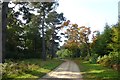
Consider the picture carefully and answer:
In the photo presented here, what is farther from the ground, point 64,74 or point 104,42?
point 104,42

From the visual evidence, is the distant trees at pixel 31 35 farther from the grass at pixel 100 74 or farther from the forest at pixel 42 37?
the grass at pixel 100 74

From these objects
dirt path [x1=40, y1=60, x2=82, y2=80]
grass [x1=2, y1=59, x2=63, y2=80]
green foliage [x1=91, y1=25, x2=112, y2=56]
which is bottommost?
dirt path [x1=40, y1=60, x2=82, y2=80]

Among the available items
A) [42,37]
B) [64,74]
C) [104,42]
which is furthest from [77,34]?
[64,74]

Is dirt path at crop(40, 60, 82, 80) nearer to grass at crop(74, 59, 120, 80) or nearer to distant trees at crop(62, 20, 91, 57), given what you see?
Answer: grass at crop(74, 59, 120, 80)

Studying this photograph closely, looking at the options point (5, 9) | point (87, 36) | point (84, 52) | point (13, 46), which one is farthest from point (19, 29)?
point (84, 52)

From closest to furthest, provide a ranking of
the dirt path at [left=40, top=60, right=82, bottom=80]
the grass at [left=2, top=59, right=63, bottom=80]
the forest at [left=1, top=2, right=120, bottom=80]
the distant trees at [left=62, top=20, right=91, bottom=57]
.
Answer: the grass at [left=2, top=59, right=63, bottom=80], the dirt path at [left=40, top=60, right=82, bottom=80], the forest at [left=1, top=2, right=120, bottom=80], the distant trees at [left=62, top=20, right=91, bottom=57]

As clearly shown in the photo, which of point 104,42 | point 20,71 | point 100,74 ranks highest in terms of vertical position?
point 104,42

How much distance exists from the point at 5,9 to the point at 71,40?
4166 cm

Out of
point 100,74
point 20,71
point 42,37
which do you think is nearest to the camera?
point 100,74

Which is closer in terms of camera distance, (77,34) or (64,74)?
(64,74)

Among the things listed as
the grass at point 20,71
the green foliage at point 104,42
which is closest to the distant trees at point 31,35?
the green foliage at point 104,42

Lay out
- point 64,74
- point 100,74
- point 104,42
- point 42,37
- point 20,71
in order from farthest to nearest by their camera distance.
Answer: point 42,37, point 104,42, point 64,74, point 20,71, point 100,74

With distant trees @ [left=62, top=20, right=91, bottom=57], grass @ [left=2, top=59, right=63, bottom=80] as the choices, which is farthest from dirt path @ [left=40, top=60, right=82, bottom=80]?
distant trees @ [left=62, top=20, right=91, bottom=57]

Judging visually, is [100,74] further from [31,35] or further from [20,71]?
[31,35]
